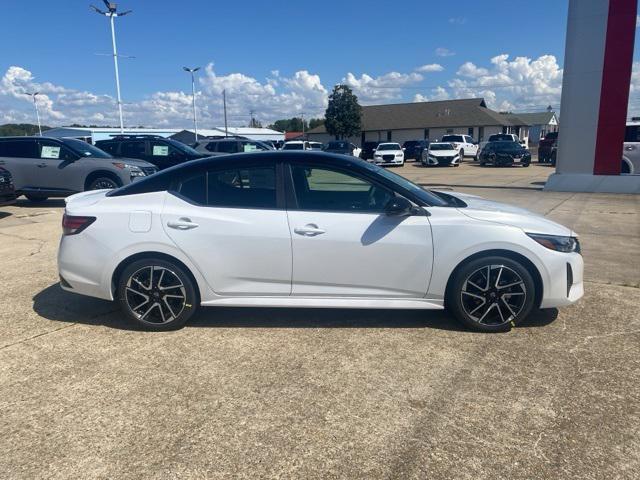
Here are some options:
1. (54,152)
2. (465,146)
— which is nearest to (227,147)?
(54,152)

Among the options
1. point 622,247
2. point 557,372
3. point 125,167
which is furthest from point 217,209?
point 125,167

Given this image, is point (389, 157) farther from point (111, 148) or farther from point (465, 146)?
point (111, 148)

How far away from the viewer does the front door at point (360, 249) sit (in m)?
4.03

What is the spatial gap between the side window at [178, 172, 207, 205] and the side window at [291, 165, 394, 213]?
2.56ft

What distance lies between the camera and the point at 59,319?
4.61 metres

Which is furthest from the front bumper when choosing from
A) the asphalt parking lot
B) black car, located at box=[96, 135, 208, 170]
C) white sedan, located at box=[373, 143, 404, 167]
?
white sedan, located at box=[373, 143, 404, 167]

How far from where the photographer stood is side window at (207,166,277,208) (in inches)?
166

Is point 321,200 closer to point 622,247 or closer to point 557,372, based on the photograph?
point 557,372

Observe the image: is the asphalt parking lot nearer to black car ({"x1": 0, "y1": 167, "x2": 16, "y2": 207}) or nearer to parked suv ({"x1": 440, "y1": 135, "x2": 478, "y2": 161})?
black car ({"x1": 0, "y1": 167, "x2": 16, "y2": 207})

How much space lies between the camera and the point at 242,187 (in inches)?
167

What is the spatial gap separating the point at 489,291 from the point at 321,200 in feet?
5.22

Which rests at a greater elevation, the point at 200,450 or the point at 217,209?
the point at 217,209

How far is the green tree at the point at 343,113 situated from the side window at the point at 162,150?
48.1 meters

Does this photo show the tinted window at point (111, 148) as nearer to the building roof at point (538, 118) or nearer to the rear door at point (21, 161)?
the rear door at point (21, 161)
